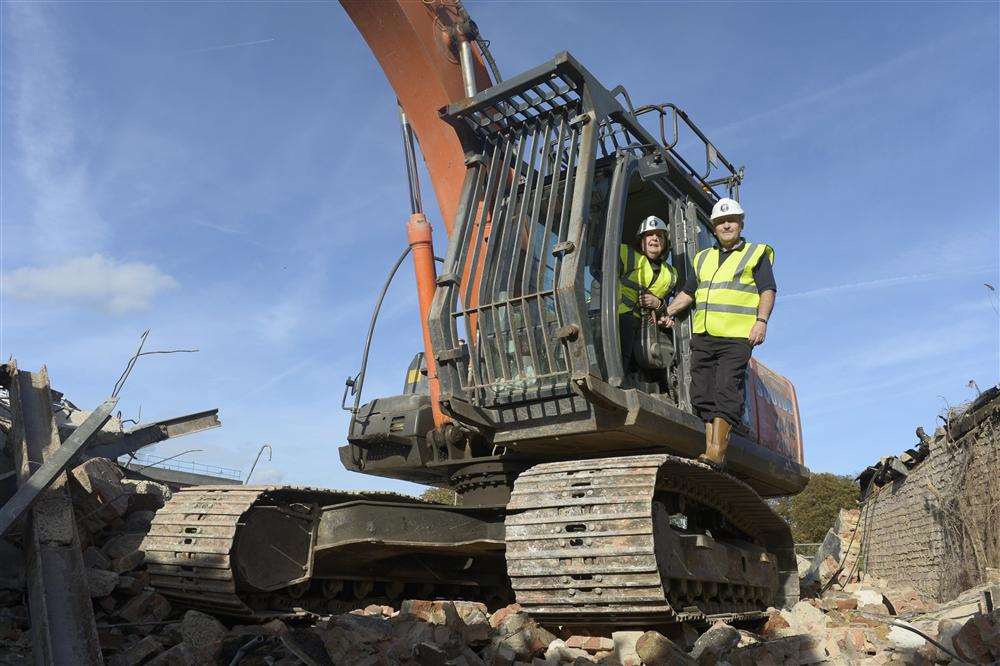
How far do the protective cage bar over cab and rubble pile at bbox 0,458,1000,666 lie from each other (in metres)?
1.05

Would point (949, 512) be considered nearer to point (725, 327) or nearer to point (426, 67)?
point (725, 327)

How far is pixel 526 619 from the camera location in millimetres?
4699

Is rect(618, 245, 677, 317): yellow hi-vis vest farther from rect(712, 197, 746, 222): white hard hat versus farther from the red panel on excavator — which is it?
the red panel on excavator

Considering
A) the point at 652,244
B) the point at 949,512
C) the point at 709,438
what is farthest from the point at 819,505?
the point at 709,438

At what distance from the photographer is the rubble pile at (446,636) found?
164 inches

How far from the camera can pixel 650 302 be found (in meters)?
5.98

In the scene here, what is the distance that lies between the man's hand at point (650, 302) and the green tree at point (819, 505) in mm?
28293

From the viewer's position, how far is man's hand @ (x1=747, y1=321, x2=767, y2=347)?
558cm

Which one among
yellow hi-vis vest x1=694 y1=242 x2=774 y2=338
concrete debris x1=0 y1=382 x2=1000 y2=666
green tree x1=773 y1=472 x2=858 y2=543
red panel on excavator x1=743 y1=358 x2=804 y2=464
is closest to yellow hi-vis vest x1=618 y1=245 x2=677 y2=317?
yellow hi-vis vest x1=694 y1=242 x2=774 y2=338

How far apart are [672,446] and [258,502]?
244 centimetres

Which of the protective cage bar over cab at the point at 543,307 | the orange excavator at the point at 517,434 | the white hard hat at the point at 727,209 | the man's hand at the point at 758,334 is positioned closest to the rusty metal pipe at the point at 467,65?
the orange excavator at the point at 517,434

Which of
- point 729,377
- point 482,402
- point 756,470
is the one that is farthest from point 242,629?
point 756,470

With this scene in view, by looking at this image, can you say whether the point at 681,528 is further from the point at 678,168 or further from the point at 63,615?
the point at 63,615

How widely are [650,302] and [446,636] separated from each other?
250 cm
